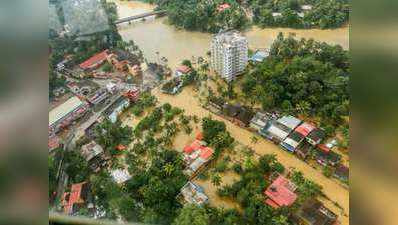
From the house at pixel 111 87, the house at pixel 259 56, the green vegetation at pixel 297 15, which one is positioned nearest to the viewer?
the house at pixel 111 87

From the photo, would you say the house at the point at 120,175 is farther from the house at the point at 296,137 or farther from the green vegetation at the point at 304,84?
the green vegetation at the point at 304,84

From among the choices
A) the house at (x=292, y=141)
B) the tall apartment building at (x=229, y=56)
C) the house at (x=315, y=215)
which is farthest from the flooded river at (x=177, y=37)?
the house at (x=315, y=215)

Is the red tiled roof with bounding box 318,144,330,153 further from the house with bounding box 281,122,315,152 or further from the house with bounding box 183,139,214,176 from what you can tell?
the house with bounding box 183,139,214,176

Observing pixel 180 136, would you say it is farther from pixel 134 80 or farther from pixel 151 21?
pixel 151 21

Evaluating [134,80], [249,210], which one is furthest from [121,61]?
[249,210]

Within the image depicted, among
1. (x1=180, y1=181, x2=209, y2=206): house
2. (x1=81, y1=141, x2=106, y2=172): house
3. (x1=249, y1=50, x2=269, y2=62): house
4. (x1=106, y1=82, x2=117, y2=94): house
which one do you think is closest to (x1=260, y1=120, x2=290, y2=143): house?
(x1=180, y1=181, x2=209, y2=206): house
